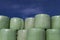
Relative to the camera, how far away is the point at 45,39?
1.92 meters

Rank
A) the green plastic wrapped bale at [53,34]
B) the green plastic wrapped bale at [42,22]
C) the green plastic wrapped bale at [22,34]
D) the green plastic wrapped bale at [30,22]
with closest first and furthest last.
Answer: the green plastic wrapped bale at [53,34], the green plastic wrapped bale at [42,22], the green plastic wrapped bale at [22,34], the green plastic wrapped bale at [30,22]

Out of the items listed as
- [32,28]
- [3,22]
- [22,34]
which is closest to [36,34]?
[32,28]

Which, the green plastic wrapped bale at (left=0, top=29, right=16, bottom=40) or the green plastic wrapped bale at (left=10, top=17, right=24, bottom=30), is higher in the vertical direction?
the green plastic wrapped bale at (left=10, top=17, right=24, bottom=30)

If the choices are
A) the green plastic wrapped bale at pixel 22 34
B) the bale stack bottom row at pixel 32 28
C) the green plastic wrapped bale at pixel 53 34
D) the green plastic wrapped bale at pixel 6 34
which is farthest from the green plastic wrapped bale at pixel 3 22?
the green plastic wrapped bale at pixel 53 34

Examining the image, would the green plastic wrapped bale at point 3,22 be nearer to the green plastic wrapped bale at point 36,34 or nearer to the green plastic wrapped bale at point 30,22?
the green plastic wrapped bale at point 30,22

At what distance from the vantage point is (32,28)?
74.9 inches

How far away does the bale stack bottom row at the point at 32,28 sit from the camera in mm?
1866

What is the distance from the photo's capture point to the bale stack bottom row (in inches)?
73.5

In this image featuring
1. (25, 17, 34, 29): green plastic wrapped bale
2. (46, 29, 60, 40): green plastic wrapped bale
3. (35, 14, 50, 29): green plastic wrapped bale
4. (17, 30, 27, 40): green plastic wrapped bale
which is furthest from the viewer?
(25, 17, 34, 29): green plastic wrapped bale

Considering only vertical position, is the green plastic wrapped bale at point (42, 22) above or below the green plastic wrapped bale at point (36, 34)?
above

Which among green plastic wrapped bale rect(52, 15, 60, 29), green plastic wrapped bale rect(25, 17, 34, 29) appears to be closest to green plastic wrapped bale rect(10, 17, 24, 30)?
green plastic wrapped bale rect(25, 17, 34, 29)

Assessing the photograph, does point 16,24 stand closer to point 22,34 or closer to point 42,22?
point 22,34

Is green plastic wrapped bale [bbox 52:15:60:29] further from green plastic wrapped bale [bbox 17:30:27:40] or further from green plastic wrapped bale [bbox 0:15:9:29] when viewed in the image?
green plastic wrapped bale [bbox 0:15:9:29]

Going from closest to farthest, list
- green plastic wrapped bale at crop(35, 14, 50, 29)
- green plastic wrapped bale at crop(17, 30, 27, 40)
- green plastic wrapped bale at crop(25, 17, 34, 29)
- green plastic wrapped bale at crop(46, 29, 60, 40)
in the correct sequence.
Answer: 1. green plastic wrapped bale at crop(46, 29, 60, 40)
2. green plastic wrapped bale at crop(35, 14, 50, 29)
3. green plastic wrapped bale at crop(17, 30, 27, 40)
4. green plastic wrapped bale at crop(25, 17, 34, 29)
